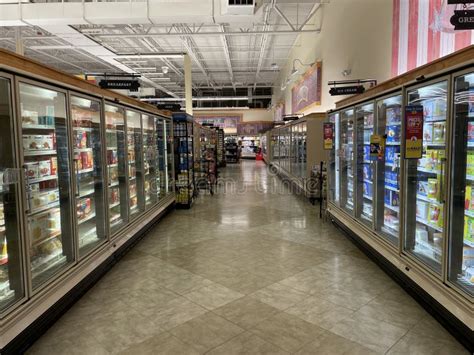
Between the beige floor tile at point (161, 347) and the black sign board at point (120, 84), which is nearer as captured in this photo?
the beige floor tile at point (161, 347)

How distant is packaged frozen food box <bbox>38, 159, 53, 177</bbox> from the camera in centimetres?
350

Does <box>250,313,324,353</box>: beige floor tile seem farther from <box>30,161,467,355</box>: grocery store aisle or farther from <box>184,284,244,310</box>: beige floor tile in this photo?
<box>184,284,244,310</box>: beige floor tile

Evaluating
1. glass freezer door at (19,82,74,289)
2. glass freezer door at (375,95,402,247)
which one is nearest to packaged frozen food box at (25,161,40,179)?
glass freezer door at (19,82,74,289)

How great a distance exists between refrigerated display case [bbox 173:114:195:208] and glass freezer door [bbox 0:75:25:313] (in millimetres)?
5781

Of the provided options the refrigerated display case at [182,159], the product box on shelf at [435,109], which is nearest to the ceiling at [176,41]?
the refrigerated display case at [182,159]

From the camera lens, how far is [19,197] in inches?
108

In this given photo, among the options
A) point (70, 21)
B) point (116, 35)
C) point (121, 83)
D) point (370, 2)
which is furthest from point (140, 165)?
point (116, 35)

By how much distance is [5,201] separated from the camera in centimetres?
273

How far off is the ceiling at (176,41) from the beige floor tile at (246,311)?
627cm

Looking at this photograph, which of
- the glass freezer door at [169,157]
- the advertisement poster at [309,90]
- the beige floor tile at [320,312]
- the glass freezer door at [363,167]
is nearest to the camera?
the beige floor tile at [320,312]

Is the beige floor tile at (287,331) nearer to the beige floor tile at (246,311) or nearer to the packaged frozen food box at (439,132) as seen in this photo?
the beige floor tile at (246,311)

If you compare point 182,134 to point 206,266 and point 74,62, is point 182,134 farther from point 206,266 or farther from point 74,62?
point 74,62

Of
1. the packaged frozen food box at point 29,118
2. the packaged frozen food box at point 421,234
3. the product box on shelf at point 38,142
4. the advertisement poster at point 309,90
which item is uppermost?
the advertisement poster at point 309,90

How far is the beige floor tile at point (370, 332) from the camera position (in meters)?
2.79
